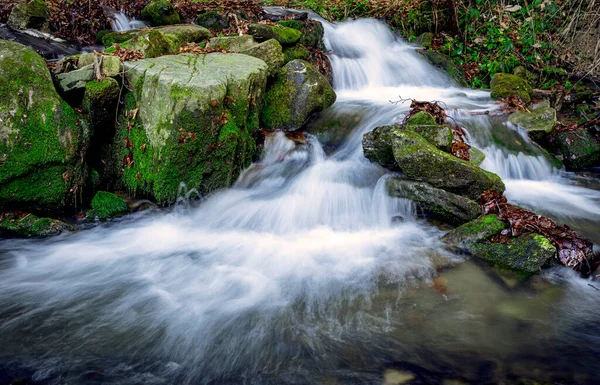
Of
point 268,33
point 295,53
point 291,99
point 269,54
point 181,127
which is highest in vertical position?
point 268,33

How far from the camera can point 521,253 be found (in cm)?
402

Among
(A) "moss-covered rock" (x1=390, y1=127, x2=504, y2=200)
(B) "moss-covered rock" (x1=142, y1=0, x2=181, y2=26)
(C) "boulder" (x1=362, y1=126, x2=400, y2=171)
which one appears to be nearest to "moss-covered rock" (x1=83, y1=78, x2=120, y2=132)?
(C) "boulder" (x1=362, y1=126, x2=400, y2=171)

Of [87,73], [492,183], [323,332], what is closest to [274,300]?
[323,332]

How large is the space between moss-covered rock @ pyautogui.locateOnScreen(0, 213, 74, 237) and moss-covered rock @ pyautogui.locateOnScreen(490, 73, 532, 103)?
27.8 ft

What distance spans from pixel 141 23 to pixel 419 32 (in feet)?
25.1

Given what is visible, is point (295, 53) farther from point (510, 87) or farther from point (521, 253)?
point (521, 253)

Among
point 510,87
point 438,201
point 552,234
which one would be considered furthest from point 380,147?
point 510,87

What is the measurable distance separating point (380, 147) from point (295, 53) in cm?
351

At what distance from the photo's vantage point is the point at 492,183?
5.10m

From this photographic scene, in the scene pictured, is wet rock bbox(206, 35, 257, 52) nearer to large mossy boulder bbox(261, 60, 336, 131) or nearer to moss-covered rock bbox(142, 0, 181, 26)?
large mossy boulder bbox(261, 60, 336, 131)

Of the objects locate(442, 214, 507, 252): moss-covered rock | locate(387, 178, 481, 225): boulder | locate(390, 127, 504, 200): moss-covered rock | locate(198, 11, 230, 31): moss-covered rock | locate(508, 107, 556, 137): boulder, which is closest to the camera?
locate(442, 214, 507, 252): moss-covered rock

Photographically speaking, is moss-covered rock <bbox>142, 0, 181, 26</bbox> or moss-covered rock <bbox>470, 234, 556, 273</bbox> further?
moss-covered rock <bbox>142, 0, 181, 26</bbox>

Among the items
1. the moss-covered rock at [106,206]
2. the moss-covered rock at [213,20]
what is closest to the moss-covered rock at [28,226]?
the moss-covered rock at [106,206]

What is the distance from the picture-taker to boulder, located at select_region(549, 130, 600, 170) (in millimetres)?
7043
